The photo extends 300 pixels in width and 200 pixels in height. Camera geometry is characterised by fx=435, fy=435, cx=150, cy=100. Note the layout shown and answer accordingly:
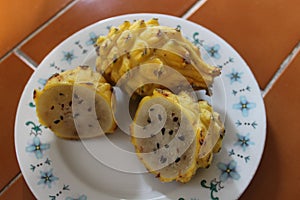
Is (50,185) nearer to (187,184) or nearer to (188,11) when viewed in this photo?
(187,184)

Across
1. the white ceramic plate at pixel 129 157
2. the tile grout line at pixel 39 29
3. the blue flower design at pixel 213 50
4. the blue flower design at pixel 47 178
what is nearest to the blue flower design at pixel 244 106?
the white ceramic plate at pixel 129 157

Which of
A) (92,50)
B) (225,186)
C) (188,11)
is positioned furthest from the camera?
(188,11)

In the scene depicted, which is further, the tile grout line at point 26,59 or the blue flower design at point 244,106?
the tile grout line at point 26,59

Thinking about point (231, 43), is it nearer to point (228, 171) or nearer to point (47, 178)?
point (228, 171)

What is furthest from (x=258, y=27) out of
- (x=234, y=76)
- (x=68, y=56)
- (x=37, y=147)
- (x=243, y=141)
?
(x=37, y=147)

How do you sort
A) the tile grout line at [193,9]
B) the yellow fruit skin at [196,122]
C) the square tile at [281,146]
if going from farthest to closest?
the tile grout line at [193,9]
the square tile at [281,146]
the yellow fruit skin at [196,122]

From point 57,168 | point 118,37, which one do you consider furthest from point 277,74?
point 57,168

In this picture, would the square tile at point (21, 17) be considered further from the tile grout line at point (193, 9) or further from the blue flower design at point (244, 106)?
the blue flower design at point (244, 106)
